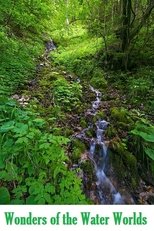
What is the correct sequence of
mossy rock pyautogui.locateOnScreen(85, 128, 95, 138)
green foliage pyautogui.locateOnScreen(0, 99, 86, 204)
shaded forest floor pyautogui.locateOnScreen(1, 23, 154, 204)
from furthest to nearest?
mossy rock pyautogui.locateOnScreen(85, 128, 95, 138)
shaded forest floor pyautogui.locateOnScreen(1, 23, 154, 204)
green foliage pyautogui.locateOnScreen(0, 99, 86, 204)

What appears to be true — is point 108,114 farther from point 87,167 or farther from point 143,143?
point 87,167

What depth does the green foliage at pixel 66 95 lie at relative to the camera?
6.86 metres

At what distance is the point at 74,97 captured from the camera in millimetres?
7293

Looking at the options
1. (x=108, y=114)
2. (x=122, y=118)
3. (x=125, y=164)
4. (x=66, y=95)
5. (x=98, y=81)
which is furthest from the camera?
(x=98, y=81)

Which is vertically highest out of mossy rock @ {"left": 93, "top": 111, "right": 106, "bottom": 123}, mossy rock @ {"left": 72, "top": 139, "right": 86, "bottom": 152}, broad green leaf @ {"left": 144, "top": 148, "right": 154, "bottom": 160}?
mossy rock @ {"left": 93, "top": 111, "right": 106, "bottom": 123}

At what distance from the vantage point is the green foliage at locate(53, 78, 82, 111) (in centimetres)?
686

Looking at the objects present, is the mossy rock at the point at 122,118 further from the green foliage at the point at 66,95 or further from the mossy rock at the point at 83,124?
the green foliage at the point at 66,95

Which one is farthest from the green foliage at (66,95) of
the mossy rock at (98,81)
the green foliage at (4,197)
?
the green foliage at (4,197)

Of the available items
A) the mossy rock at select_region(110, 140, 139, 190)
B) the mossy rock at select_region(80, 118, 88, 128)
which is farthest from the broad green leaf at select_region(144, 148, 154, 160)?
the mossy rock at select_region(80, 118, 88, 128)

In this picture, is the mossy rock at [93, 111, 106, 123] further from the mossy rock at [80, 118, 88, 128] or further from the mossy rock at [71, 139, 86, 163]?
the mossy rock at [71, 139, 86, 163]

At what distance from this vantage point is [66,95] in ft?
24.0

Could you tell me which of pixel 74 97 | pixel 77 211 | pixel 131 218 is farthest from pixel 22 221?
pixel 74 97

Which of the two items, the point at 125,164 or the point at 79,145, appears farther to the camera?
the point at 125,164

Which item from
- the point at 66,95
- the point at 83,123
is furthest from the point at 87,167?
the point at 66,95
